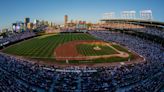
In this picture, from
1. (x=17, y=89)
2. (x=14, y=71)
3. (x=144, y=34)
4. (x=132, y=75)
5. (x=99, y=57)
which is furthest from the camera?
A: (x=144, y=34)

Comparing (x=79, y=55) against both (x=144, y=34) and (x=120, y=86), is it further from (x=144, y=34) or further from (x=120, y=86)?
(x=144, y=34)

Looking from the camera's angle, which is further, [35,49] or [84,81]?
[35,49]

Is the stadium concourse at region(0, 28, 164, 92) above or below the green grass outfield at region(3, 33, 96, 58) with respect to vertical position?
above

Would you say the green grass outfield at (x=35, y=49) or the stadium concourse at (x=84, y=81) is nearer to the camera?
the stadium concourse at (x=84, y=81)

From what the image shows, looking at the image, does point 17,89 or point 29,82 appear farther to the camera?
point 29,82

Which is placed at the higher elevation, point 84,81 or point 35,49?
point 84,81

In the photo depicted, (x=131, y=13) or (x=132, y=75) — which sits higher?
(x=131, y=13)

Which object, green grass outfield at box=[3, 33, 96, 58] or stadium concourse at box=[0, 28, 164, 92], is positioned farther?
green grass outfield at box=[3, 33, 96, 58]

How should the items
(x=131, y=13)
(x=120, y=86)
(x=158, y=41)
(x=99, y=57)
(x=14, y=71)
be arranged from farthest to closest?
(x=131, y=13), (x=158, y=41), (x=99, y=57), (x=14, y=71), (x=120, y=86)

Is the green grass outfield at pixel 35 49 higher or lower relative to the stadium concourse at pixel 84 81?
lower

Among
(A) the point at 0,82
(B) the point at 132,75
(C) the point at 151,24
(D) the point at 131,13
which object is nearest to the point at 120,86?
(B) the point at 132,75

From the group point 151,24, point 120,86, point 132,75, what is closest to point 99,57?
point 132,75
